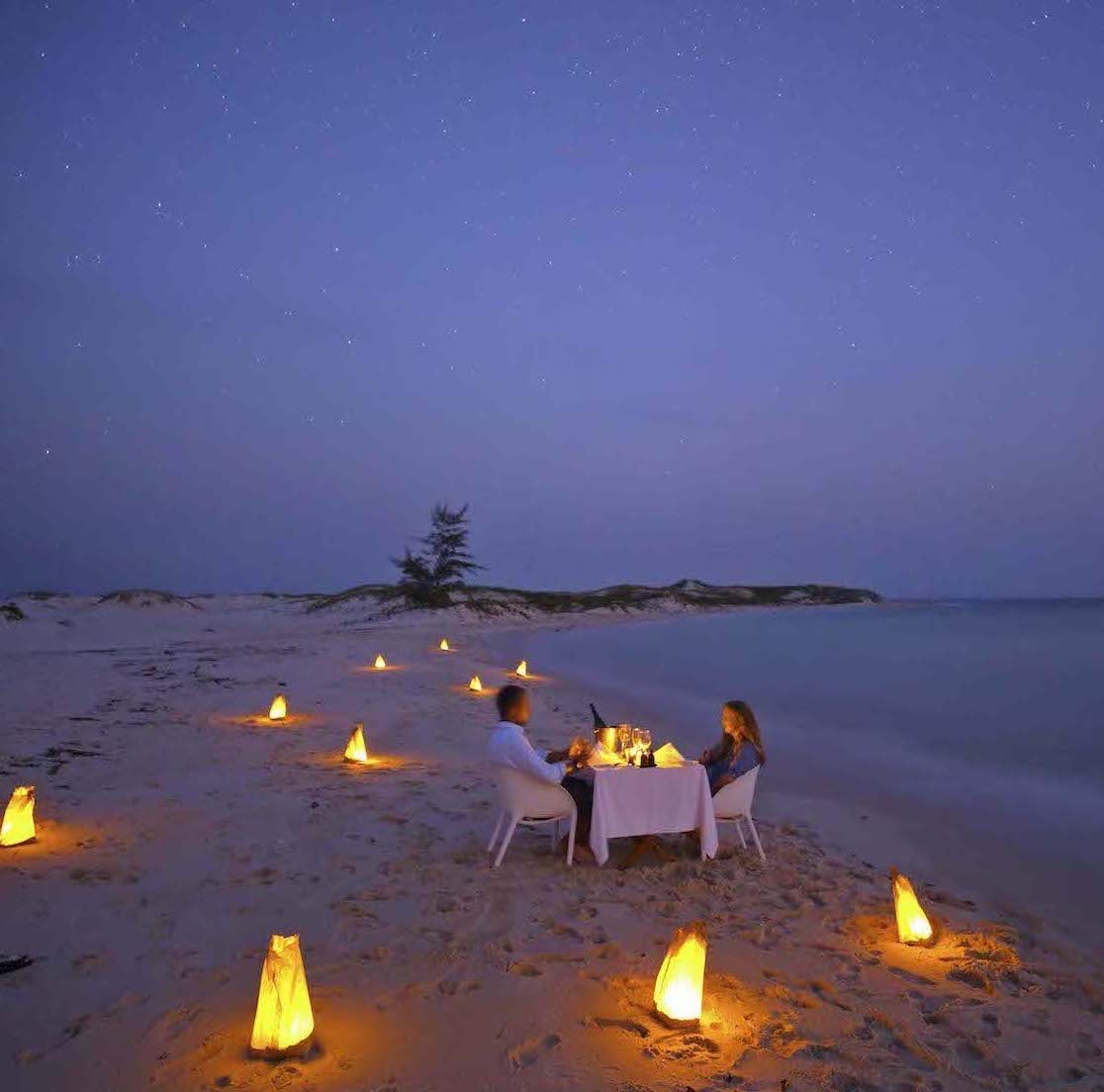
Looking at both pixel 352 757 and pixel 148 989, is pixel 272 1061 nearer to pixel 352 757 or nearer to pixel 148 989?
pixel 148 989

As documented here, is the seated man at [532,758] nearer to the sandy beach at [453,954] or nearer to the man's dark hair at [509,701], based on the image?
the man's dark hair at [509,701]

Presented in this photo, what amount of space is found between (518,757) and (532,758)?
10 cm

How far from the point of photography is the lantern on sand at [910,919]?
4.63m

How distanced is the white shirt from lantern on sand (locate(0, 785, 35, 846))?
3.53 m

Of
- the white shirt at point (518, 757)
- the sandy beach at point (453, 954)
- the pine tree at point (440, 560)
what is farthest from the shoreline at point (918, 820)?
the pine tree at point (440, 560)

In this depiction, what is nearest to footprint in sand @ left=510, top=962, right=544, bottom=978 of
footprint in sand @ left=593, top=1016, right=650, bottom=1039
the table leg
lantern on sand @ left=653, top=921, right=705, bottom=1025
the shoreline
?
footprint in sand @ left=593, top=1016, right=650, bottom=1039

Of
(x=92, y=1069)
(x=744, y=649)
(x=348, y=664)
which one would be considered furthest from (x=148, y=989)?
(x=744, y=649)

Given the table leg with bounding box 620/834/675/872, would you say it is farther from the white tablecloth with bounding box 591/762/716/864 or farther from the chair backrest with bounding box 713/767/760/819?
the chair backrest with bounding box 713/767/760/819

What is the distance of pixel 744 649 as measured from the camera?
1182 inches

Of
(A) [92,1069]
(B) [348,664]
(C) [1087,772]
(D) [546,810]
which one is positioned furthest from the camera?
(B) [348,664]

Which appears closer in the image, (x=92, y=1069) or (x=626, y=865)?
(x=92, y=1069)

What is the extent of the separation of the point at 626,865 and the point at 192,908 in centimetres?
292

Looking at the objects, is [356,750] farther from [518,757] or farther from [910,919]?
[910,919]

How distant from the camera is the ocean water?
691cm
